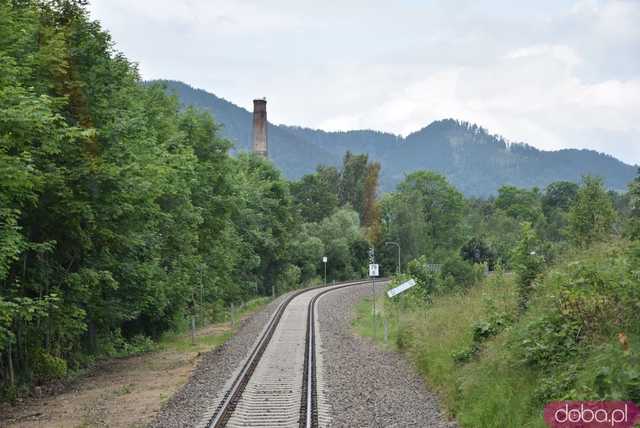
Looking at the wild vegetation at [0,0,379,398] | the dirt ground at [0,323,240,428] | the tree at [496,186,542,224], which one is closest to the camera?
the dirt ground at [0,323,240,428]

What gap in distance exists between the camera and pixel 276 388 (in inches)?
636

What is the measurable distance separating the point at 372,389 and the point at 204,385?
4229 mm

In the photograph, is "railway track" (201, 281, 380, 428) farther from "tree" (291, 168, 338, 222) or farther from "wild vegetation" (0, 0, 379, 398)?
"tree" (291, 168, 338, 222)

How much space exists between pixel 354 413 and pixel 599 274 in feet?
17.0

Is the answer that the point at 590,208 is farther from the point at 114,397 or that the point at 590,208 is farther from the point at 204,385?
the point at 114,397

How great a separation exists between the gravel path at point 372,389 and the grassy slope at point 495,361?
39 cm

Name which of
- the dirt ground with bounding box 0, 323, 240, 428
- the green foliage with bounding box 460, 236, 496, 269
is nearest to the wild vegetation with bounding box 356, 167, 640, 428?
the dirt ground with bounding box 0, 323, 240, 428

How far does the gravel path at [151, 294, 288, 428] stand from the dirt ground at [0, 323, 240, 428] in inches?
12.9

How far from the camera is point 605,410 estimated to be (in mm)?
8812

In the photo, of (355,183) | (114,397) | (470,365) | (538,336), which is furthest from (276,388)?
(355,183)

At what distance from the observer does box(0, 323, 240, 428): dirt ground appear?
14.4 meters

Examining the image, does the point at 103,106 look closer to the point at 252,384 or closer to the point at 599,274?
the point at 252,384

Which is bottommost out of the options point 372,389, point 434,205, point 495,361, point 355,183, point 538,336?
point 372,389

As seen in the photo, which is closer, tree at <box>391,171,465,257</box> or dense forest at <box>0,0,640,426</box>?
dense forest at <box>0,0,640,426</box>
